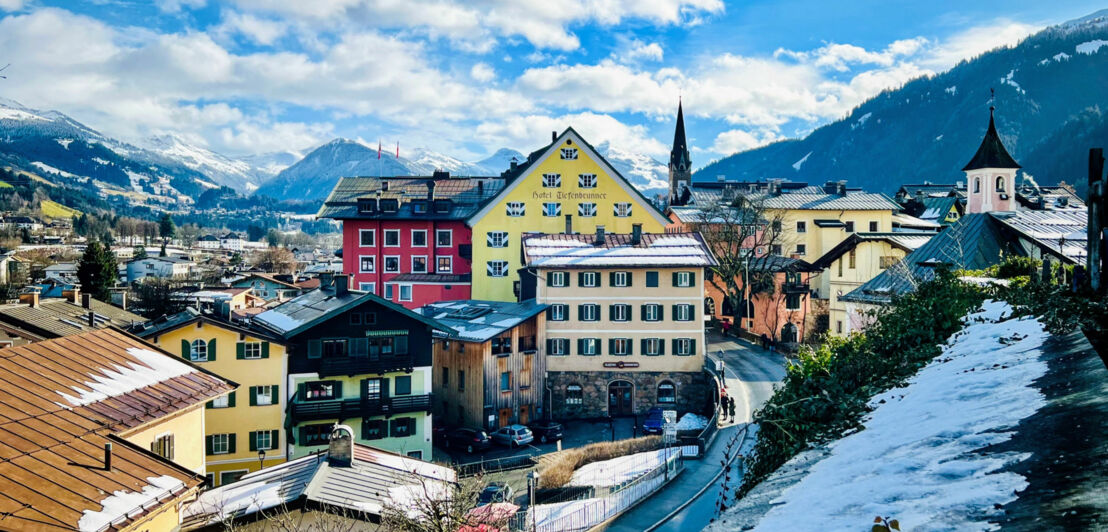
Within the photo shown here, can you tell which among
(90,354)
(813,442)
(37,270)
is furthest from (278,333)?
(37,270)

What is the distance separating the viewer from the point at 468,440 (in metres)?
39.9

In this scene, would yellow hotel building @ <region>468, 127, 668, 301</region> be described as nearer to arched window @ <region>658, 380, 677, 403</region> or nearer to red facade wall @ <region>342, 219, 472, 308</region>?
red facade wall @ <region>342, 219, 472, 308</region>

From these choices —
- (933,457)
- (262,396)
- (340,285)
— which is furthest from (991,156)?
(933,457)

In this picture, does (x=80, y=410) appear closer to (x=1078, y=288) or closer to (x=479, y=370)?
(x=1078, y=288)

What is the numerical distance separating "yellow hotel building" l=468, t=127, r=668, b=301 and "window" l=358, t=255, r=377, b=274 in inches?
378

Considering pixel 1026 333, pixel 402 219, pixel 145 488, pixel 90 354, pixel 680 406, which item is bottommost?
pixel 680 406

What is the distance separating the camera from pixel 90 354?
22.5m

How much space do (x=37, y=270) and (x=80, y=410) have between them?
10435 cm

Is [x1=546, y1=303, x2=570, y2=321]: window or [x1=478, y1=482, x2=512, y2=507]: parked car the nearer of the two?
[x1=478, y1=482, x2=512, y2=507]: parked car

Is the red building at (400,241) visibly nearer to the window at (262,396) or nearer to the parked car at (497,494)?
the window at (262,396)

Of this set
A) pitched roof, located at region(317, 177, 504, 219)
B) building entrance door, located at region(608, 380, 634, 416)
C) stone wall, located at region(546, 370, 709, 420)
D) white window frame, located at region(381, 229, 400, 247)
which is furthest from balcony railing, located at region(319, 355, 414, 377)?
white window frame, located at region(381, 229, 400, 247)

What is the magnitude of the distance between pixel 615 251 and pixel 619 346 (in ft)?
18.6

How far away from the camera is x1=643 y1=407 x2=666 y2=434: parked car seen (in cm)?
4134

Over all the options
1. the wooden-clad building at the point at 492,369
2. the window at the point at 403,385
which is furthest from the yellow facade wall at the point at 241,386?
the wooden-clad building at the point at 492,369
